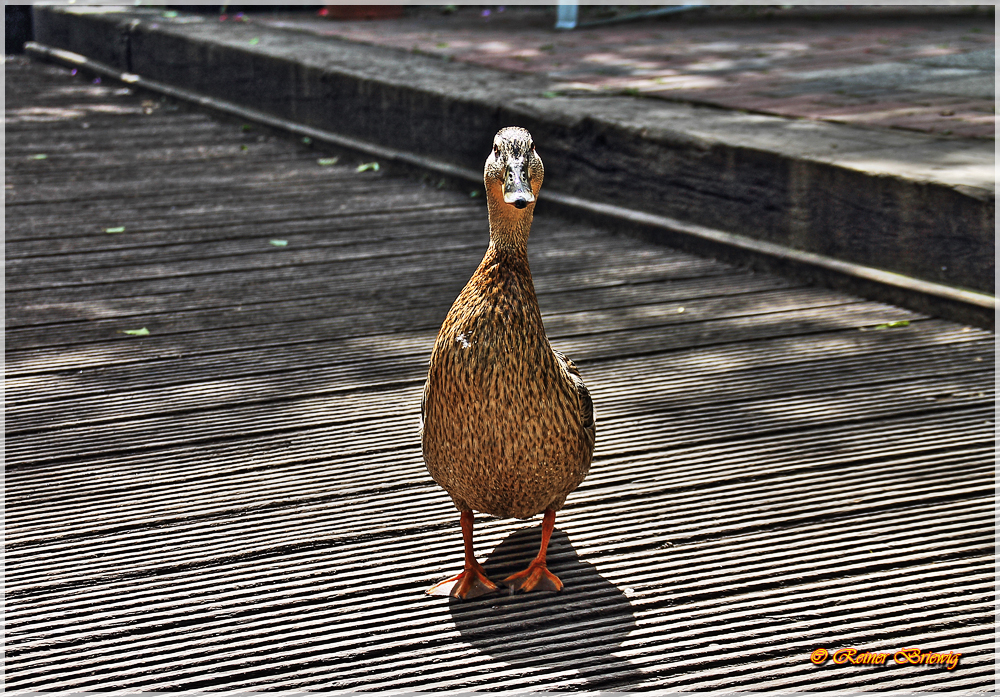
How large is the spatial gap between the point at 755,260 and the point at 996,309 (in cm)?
126

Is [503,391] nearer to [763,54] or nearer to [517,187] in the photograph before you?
[517,187]

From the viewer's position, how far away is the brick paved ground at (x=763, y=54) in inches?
248

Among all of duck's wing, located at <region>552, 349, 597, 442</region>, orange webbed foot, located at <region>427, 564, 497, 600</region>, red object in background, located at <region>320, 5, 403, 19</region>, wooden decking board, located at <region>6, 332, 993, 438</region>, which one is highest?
red object in background, located at <region>320, 5, 403, 19</region>

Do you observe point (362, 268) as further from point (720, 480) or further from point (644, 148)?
point (720, 480)

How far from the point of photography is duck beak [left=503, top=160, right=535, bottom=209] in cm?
225

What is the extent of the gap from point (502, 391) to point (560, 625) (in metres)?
0.65

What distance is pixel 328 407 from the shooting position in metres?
3.82

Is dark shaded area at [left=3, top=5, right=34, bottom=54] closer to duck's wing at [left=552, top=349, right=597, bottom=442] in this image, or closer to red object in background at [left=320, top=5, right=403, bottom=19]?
red object in background at [left=320, top=5, right=403, bottom=19]

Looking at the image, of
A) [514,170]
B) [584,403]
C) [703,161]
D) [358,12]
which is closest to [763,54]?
[703,161]

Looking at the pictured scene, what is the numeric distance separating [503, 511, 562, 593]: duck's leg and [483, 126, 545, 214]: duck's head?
2.98 feet

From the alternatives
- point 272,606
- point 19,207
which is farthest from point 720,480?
point 19,207

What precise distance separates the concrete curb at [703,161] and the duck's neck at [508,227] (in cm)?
263

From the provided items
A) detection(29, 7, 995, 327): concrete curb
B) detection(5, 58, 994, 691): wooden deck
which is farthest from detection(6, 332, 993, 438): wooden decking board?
detection(29, 7, 995, 327): concrete curb

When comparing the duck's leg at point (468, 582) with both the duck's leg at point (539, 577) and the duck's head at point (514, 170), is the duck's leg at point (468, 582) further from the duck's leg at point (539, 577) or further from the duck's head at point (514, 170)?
the duck's head at point (514, 170)
